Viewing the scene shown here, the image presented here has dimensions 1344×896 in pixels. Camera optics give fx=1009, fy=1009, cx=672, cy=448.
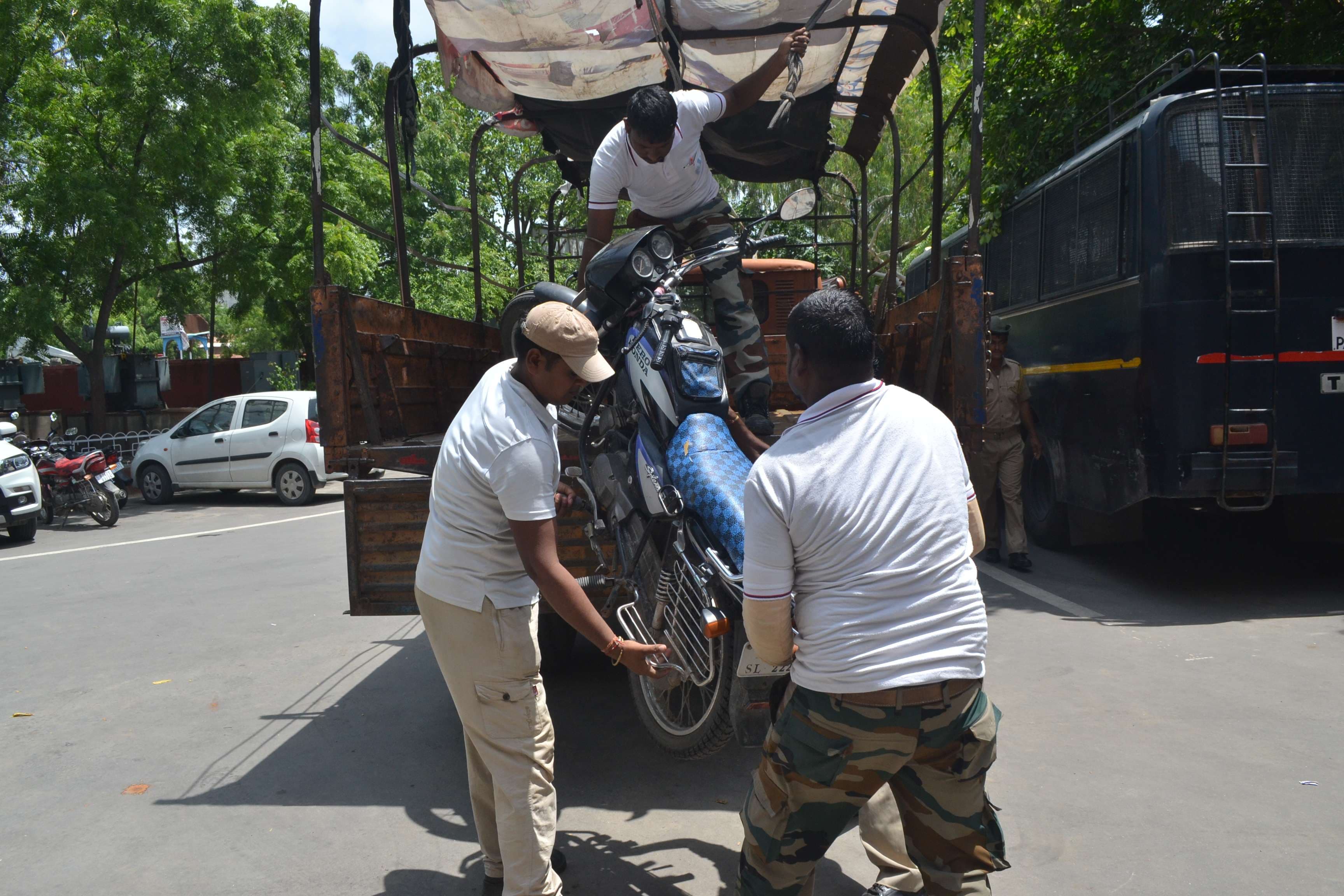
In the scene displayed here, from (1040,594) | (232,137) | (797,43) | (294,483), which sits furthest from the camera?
(232,137)

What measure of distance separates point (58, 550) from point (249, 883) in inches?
377

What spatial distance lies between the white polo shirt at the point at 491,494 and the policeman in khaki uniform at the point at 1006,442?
19.3 feet

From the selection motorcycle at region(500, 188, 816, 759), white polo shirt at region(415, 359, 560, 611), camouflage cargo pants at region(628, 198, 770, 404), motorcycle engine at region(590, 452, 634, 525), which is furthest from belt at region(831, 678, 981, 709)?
camouflage cargo pants at region(628, 198, 770, 404)

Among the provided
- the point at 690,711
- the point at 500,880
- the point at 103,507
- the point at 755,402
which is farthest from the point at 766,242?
the point at 103,507

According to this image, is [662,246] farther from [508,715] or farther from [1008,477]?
[1008,477]

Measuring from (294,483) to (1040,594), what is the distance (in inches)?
426

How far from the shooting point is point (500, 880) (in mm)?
3203

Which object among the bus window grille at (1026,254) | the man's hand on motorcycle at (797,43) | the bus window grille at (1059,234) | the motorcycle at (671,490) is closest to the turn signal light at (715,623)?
the motorcycle at (671,490)

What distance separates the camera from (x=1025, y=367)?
9258 mm

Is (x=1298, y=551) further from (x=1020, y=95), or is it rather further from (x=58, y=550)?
(x=58, y=550)

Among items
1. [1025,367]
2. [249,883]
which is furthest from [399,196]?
[1025,367]

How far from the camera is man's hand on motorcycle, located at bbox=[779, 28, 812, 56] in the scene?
4.47 m

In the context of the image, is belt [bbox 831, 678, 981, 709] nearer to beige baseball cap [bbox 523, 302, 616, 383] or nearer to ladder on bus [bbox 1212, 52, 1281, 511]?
beige baseball cap [bbox 523, 302, 616, 383]

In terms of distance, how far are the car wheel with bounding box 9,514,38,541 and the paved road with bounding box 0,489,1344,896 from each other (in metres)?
5.44
